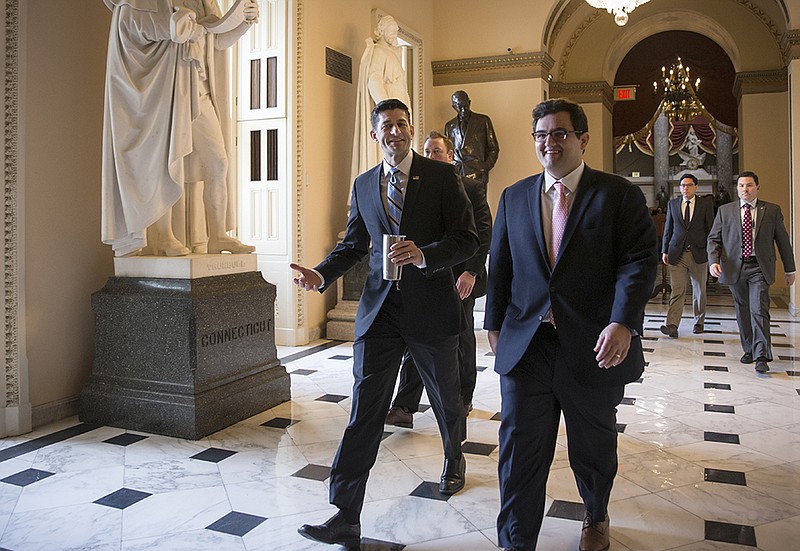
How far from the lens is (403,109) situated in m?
2.65

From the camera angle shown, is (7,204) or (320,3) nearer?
(7,204)

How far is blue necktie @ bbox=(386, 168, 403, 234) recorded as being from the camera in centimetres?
274

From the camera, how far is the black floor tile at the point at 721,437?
3.89 meters

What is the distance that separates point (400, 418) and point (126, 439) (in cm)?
150

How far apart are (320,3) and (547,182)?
564 cm

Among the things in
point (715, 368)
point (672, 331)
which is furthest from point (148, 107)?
point (672, 331)

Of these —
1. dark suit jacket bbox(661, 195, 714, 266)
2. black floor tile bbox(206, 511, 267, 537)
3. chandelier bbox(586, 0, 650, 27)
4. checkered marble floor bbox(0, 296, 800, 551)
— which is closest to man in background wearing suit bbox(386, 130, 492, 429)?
checkered marble floor bbox(0, 296, 800, 551)

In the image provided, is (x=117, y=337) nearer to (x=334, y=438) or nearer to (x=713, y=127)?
(x=334, y=438)

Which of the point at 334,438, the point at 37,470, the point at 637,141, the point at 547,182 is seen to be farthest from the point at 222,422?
the point at 637,141

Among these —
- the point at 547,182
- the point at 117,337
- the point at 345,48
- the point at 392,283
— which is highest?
the point at 345,48

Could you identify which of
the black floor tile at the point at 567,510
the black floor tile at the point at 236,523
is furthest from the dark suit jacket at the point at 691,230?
the black floor tile at the point at 236,523

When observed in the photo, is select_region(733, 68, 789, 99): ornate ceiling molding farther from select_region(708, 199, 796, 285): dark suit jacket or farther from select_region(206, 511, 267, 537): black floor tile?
select_region(206, 511, 267, 537): black floor tile

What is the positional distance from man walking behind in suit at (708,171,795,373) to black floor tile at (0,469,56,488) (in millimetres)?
5002

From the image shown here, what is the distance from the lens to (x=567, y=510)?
9.56ft
